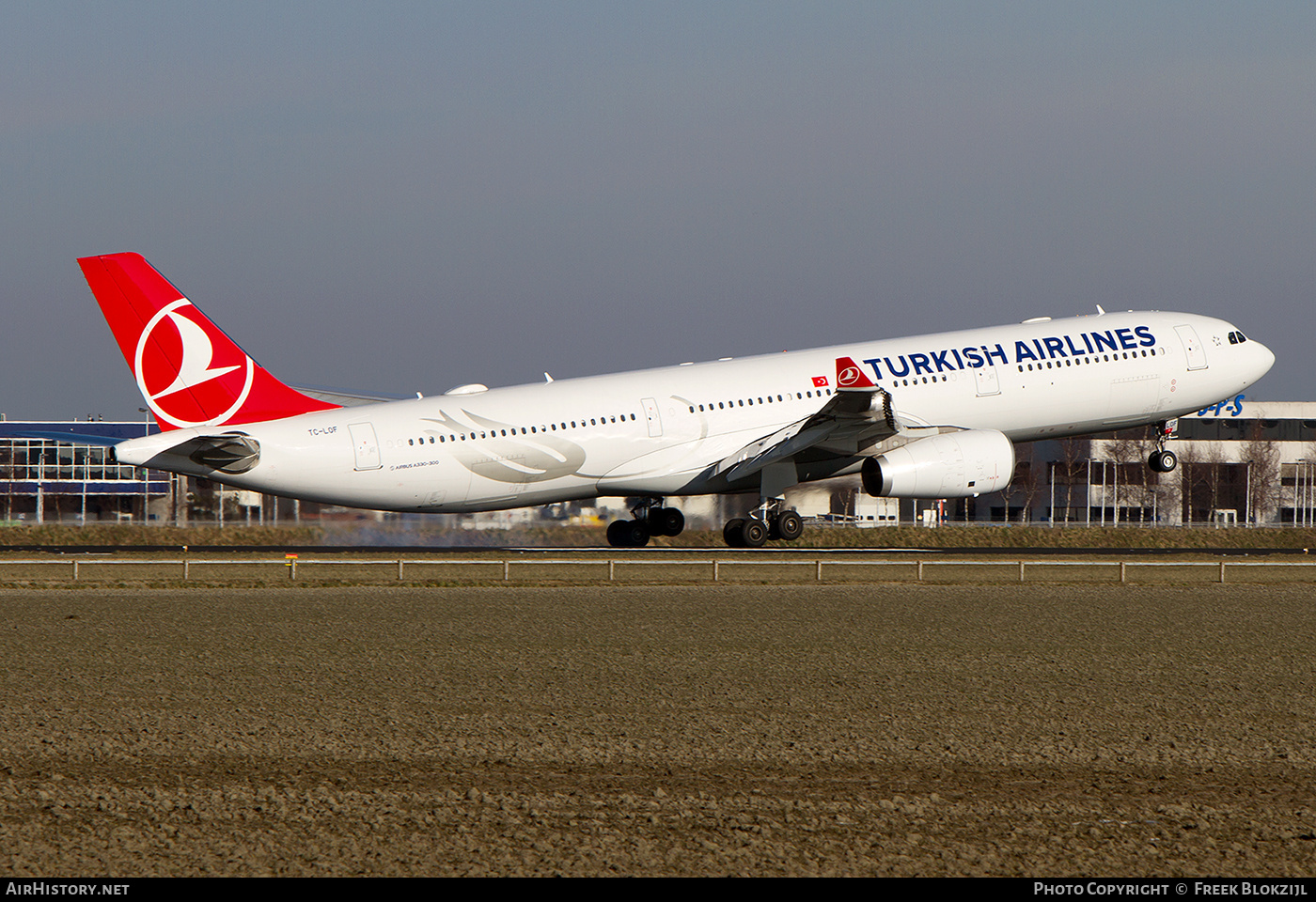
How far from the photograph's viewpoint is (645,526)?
4112cm

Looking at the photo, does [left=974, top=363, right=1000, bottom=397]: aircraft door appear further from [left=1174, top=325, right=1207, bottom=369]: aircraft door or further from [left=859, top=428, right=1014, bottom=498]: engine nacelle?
[left=1174, top=325, right=1207, bottom=369]: aircraft door

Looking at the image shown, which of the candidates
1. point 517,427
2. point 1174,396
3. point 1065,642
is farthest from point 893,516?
point 1065,642

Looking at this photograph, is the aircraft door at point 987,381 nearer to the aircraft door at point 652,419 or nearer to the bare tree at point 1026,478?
the aircraft door at point 652,419

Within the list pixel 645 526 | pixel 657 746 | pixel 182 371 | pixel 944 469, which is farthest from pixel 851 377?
pixel 657 746

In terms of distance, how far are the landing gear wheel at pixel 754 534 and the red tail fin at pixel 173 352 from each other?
43.6 ft

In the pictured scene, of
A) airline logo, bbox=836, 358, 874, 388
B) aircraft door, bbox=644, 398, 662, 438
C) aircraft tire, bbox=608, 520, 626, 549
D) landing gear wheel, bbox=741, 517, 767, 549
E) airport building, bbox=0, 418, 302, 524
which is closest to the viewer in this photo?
airline logo, bbox=836, 358, 874, 388

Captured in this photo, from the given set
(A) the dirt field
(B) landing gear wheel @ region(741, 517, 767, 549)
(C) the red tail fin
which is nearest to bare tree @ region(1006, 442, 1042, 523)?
(B) landing gear wheel @ region(741, 517, 767, 549)

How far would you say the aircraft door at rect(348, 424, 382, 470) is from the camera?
111 feet

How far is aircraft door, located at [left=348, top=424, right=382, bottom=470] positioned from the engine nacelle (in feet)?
42.3

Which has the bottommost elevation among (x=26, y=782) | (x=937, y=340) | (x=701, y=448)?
(x=26, y=782)

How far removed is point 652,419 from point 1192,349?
16411mm

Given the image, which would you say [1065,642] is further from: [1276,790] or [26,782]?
[26,782]

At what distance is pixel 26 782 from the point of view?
37.6 ft

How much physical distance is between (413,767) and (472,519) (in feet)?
110
